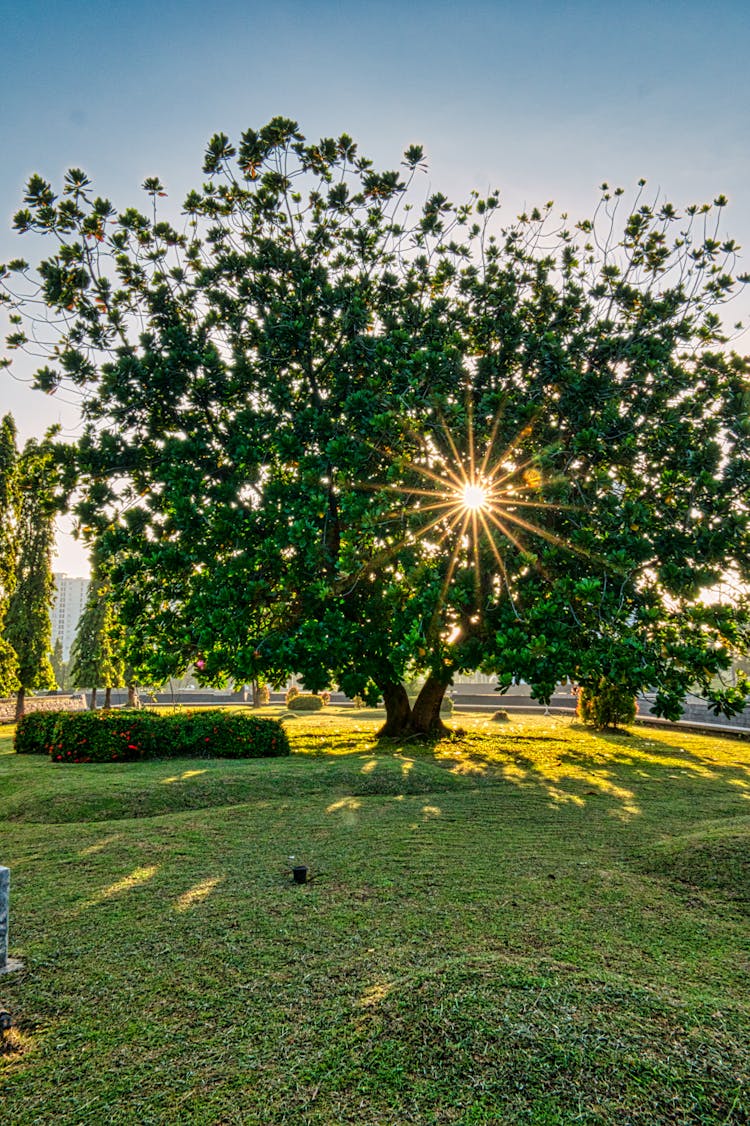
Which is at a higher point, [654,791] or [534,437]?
[534,437]

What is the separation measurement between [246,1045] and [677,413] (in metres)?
12.0

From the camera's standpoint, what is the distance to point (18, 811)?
28.7 ft

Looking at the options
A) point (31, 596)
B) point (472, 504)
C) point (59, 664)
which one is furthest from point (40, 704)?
point (59, 664)

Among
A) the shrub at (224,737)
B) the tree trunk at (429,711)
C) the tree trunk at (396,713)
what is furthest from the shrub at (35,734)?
the tree trunk at (429,711)

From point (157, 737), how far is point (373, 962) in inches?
381

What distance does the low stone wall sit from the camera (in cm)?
2422

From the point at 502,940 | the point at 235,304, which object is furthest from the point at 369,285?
the point at 502,940

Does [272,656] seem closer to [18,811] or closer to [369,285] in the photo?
[18,811]

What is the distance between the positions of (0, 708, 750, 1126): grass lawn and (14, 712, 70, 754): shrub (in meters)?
4.56

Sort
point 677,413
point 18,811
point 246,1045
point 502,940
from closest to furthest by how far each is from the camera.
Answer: point 246,1045 < point 502,940 < point 18,811 < point 677,413

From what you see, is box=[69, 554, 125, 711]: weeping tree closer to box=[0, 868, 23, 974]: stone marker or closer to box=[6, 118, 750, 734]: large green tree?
box=[6, 118, 750, 734]: large green tree

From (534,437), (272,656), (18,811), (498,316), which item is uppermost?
(498,316)

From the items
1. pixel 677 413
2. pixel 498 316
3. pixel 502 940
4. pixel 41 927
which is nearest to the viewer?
pixel 502 940

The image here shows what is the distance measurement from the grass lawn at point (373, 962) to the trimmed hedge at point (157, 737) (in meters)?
3.14
